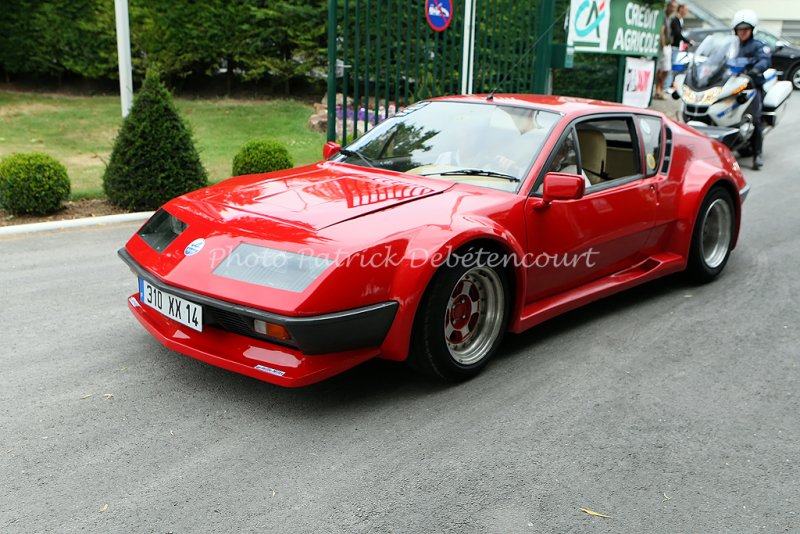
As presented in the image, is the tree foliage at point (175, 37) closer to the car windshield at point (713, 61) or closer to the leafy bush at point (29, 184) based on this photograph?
the car windshield at point (713, 61)

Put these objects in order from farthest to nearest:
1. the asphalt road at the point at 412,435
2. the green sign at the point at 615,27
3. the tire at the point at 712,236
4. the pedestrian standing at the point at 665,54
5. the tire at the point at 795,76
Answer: the tire at the point at 795,76 < the pedestrian standing at the point at 665,54 < the green sign at the point at 615,27 < the tire at the point at 712,236 < the asphalt road at the point at 412,435

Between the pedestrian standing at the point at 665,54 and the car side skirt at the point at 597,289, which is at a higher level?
the pedestrian standing at the point at 665,54

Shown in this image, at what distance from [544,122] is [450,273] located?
1.44 m

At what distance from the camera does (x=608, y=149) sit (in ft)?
16.5

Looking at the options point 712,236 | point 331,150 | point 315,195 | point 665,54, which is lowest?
point 712,236

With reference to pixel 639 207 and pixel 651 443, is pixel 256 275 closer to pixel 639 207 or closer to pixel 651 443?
pixel 651 443

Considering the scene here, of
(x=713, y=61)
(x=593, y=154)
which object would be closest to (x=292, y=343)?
(x=593, y=154)

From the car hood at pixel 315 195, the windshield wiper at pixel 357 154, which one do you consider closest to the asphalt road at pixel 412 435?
the car hood at pixel 315 195

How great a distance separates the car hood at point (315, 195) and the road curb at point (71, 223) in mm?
3207

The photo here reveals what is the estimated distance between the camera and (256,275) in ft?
11.2

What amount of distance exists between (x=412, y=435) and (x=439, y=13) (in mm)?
7579

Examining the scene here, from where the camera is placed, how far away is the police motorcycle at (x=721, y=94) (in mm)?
10648

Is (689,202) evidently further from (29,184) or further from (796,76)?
(796,76)

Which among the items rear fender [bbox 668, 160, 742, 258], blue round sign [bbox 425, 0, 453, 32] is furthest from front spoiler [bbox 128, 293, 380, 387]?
blue round sign [bbox 425, 0, 453, 32]
